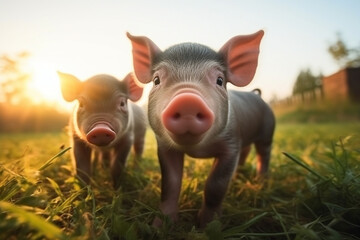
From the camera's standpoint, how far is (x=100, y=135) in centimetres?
288

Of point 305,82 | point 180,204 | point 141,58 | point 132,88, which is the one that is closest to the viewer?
point 180,204

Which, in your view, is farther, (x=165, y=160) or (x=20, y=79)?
(x=20, y=79)

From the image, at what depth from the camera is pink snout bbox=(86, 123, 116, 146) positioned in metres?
2.86

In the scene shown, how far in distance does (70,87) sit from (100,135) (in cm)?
94

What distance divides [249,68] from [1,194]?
84.6 inches

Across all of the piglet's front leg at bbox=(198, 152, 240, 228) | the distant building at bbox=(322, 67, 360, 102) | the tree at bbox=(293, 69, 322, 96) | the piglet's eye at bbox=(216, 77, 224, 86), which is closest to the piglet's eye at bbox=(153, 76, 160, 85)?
the piglet's eye at bbox=(216, 77, 224, 86)

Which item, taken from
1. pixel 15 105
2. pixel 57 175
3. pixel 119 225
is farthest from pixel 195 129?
pixel 15 105

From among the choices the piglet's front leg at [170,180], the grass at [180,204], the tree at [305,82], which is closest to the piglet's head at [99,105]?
the grass at [180,204]

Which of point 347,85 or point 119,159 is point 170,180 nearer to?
point 119,159

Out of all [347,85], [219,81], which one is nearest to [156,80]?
[219,81]

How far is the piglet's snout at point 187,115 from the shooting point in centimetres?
187

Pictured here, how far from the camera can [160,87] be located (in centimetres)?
243

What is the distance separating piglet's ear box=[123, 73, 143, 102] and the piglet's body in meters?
0.68

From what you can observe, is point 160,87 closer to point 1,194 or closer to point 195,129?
point 195,129
